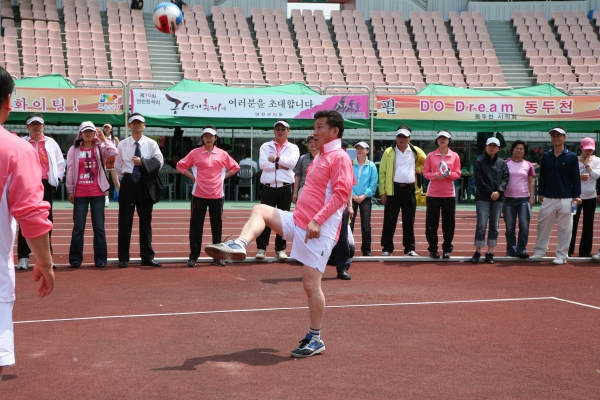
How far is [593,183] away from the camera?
12117mm

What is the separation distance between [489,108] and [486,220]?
27.5 ft

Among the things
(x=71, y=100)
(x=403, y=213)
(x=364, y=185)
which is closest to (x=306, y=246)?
(x=364, y=185)

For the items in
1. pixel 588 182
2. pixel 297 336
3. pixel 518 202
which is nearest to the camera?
pixel 297 336

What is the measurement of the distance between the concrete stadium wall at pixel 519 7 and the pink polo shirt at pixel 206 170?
964 inches

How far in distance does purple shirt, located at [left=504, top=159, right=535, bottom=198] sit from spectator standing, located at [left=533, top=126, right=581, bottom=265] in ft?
1.08

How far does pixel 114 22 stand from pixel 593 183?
67.4 feet

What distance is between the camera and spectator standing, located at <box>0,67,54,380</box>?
334 cm

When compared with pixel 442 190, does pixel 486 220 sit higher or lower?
lower

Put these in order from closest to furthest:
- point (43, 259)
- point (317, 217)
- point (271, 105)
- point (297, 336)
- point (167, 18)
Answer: point (43, 259), point (317, 217), point (297, 336), point (167, 18), point (271, 105)

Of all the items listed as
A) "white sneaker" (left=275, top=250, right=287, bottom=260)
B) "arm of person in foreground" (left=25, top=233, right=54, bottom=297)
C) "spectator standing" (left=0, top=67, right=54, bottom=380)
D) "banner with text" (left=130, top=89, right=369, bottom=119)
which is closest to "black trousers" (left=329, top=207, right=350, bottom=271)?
"white sneaker" (left=275, top=250, right=287, bottom=260)

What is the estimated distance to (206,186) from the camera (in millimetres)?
10961

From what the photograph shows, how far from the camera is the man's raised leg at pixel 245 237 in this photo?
5203 millimetres

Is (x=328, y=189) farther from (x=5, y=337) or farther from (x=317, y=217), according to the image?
(x=5, y=337)

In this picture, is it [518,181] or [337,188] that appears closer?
[337,188]
